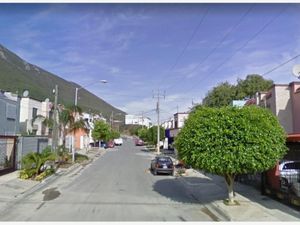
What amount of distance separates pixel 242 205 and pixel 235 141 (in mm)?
2788

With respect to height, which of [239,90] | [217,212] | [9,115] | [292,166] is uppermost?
[239,90]

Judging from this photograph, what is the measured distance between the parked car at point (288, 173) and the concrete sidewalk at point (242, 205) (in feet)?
2.81

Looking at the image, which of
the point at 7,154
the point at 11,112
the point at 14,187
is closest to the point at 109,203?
the point at 14,187

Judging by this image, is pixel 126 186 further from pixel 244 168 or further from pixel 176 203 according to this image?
pixel 244 168

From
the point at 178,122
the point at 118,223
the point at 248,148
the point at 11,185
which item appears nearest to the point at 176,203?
the point at 248,148

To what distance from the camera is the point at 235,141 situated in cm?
1469

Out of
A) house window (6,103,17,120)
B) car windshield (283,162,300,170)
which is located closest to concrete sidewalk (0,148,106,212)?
car windshield (283,162,300,170)

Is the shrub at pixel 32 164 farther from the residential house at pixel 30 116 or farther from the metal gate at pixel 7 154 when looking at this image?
the residential house at pixel 30 116

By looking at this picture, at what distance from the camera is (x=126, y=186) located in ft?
74.3

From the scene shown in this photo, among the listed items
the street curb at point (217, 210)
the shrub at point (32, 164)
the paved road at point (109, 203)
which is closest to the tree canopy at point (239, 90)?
the paved road at point (109, 203)

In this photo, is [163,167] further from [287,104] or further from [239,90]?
[239,90]

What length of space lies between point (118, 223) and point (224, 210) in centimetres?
450

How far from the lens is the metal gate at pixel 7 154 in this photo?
1030 inches

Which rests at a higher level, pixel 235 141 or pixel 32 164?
pixel 235 141
